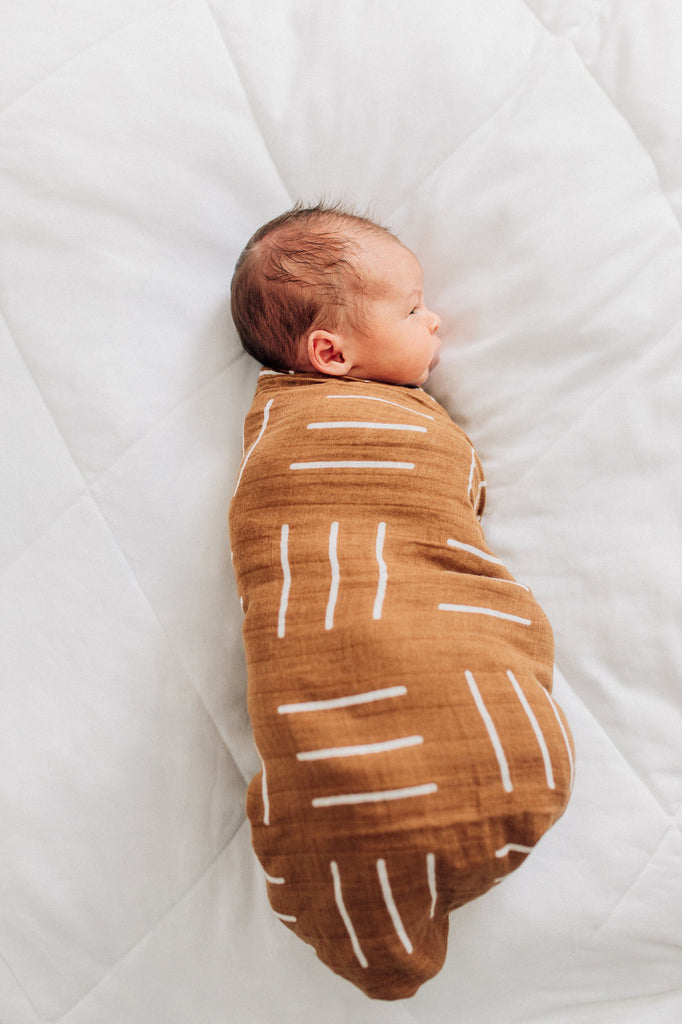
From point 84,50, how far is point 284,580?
2.30ft

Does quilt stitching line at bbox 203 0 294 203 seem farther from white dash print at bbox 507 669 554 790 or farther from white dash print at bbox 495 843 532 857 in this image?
white dash print at bbox 495 843 532 857

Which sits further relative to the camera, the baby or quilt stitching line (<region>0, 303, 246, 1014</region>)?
quilt stitching line (<region>0, 303, 246, 1014</region>)

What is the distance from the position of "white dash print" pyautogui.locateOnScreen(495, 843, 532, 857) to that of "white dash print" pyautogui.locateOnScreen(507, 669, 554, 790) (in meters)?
0.06

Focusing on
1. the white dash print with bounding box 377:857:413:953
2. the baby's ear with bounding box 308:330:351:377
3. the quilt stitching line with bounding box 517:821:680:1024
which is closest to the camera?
the white dash print with bounding box 377:857:413:953

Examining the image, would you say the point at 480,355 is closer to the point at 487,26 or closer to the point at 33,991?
the point at 487,26

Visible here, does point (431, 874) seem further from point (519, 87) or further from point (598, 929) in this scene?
point (519, 87)

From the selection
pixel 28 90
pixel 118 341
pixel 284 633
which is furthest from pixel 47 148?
pixel 284 633

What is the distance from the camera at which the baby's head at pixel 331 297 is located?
900mm

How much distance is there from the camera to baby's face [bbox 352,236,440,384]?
908mm

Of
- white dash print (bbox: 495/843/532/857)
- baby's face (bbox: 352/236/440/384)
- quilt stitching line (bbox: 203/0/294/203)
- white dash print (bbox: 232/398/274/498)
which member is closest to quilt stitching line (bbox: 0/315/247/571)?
white dash print (bbox: 232/398/274/498)

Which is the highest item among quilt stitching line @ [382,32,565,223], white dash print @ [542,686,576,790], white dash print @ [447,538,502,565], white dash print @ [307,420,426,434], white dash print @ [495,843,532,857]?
quilt stitching line @ [382,32,565,223]

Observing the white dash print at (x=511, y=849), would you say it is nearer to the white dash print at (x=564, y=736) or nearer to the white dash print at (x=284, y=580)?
the white dash print at (x=564, y=736)

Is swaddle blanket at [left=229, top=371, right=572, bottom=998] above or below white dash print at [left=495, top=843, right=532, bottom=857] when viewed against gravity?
above

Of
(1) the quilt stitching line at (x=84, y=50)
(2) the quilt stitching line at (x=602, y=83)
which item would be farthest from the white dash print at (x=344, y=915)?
(1) the quilt stitching line at (x=84, y=50)
